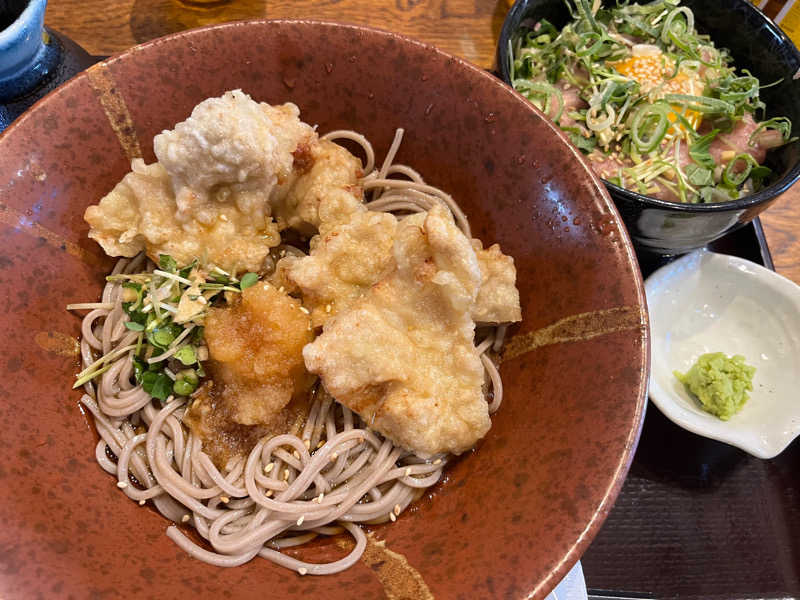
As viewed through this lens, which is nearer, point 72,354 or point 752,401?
point 72,354

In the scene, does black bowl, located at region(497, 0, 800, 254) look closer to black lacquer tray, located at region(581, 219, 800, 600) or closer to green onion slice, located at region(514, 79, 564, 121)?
green onion slice, located at region(514, 79, 564, 121)

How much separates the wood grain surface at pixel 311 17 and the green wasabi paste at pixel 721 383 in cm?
105

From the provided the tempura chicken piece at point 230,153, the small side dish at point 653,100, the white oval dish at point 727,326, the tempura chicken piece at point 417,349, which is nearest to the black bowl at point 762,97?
the small side dish at point 653,100

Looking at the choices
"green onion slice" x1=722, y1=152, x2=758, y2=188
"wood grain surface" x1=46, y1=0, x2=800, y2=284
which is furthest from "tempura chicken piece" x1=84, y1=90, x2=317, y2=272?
"green onion slice" x1=722, y1=152, x2=758, y2=188

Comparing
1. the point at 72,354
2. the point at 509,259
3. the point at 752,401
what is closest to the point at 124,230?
the point at 72,354

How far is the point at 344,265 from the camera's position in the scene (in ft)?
6.47

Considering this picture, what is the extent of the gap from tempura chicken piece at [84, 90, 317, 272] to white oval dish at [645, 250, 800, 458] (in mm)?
1744

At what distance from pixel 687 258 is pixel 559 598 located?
1680 mm

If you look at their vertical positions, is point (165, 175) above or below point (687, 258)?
above

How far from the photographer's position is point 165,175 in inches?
79.0

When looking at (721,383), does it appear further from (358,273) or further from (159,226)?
(159,226)

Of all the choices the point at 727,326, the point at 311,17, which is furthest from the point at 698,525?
the point at 311,17

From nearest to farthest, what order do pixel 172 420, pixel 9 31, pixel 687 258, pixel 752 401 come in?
pixel 172 420 < pixel 9 31 < pixel 752 401 < pixel 687 258

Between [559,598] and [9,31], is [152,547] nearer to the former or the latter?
[559,598]
